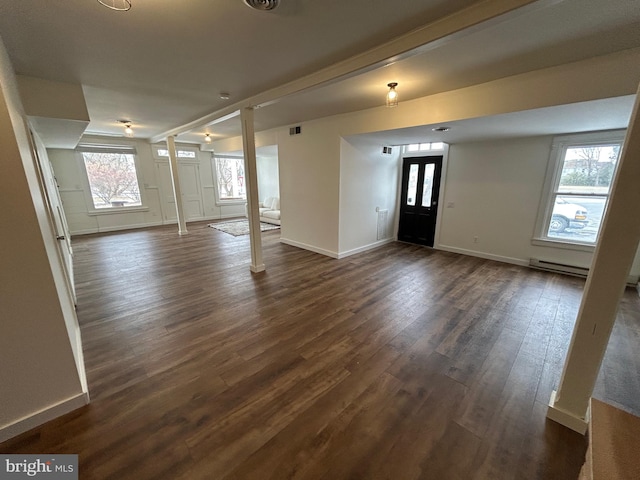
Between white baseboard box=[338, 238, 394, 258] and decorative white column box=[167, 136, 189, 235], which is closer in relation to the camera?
white baseboard box=[338, 238, 394, 258]

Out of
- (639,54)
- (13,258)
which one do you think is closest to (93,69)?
(13,258)

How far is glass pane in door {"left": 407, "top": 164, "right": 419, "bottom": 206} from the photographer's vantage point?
5742 mm

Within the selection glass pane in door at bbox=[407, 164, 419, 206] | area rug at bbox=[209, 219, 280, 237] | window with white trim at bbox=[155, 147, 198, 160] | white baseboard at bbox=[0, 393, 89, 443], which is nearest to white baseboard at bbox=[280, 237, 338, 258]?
area rug at bbox=[209, 219, 280, 237]

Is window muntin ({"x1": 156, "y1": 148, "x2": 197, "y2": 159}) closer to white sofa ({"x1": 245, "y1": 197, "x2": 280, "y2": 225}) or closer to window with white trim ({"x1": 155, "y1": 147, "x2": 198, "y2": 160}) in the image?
window with white trim ({"x1": 155, "y1": 147, "x2": 198, "y2": 160})

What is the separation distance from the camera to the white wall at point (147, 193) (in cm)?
648

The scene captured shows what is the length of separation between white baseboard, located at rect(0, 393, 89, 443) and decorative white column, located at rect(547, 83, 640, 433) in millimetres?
3203

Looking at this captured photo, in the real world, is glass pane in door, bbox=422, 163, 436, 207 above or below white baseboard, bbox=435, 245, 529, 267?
above

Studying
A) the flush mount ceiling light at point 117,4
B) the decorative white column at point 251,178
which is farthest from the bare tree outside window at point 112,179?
the flush mount ceiling light at point 117,4

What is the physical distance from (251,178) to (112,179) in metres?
5.94

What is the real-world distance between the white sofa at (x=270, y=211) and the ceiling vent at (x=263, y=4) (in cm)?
649

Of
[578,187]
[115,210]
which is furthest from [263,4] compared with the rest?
[115,210]

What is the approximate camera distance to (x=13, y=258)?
4.62 ft

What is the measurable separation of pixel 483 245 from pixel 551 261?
103 cm

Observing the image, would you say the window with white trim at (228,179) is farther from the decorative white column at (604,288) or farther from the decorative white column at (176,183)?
the decorative white column at (604,288)
